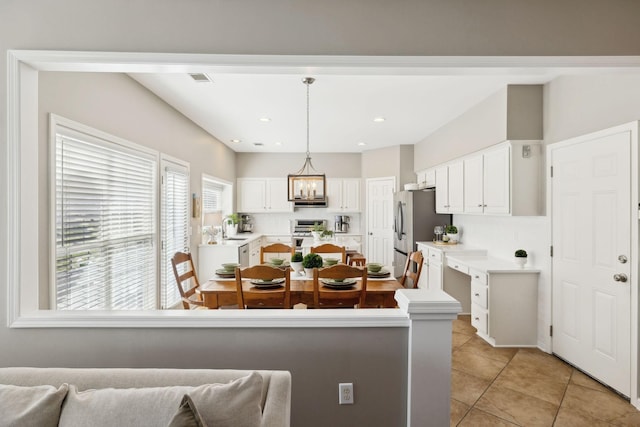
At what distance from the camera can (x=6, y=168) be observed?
1654mm

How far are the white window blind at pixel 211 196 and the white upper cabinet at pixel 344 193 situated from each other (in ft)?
7.55

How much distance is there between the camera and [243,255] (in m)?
5.21

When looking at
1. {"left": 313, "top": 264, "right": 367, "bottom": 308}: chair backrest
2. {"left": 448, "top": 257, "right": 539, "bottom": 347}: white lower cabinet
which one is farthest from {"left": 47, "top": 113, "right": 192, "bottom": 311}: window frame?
{"left": 448, "top": 257, "right": 539, "bottom": 347}: white lower cabinet

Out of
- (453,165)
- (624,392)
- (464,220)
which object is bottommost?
(624,392)

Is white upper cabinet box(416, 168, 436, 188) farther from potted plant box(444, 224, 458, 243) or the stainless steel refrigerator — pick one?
potted plant box(444, 224, 458, 243)

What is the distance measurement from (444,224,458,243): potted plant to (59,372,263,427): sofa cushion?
172 inches

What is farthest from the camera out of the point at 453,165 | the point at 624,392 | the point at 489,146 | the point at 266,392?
the point at 453,165

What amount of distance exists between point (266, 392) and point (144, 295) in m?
2.54

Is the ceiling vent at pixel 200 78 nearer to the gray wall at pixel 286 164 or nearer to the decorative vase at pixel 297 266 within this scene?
the decorative vase at pixel 297 266

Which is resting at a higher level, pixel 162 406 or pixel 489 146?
pixel 489 146

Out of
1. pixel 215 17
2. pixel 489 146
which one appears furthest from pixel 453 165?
pixel 215 17

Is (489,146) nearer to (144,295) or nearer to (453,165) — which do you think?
(453,165)

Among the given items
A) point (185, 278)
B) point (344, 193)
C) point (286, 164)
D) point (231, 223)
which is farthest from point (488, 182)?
point (231, 223)

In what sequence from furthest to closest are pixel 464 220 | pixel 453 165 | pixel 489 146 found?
pixel 464 220
pixel 453 165
pixel 489 146
